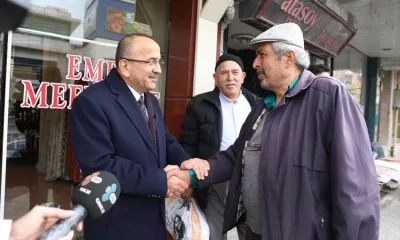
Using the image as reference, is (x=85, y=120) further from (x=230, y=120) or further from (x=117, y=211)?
(x=230, y=120)

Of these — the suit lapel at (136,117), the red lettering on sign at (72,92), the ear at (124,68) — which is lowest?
the suit lapel at (136,117)

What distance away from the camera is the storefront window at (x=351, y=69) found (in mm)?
10617

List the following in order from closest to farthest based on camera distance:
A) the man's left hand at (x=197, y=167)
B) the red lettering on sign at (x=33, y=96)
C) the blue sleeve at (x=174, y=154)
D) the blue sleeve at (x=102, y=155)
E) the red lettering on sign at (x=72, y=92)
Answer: the blue sleeve at (x=102, y=155), the man's left hand at (x=197, y=167), the blue sleeve at (x=174, y=154), the red lettering on sign at (x=33, y=96), the red lettering on sign at (x=72, y=92)

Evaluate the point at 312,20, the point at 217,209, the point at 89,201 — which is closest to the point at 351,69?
the point at 312,20

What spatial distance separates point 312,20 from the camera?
5.89 metres

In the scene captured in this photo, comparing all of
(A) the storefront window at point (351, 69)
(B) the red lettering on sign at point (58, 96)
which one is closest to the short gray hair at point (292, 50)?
(B) the red lettering on sign at point (58, 96)

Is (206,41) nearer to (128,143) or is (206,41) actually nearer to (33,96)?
(33,96)

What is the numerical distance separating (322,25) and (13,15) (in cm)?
639

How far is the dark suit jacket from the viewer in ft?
6.27

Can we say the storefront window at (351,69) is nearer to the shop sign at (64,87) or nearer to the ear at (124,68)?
the shop sign at (64,87)

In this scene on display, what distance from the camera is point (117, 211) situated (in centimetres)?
200

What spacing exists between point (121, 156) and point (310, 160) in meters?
1.12

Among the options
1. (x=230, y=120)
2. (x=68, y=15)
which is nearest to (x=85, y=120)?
(x=230, y=120)

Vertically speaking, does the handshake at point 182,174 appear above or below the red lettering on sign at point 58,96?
below
